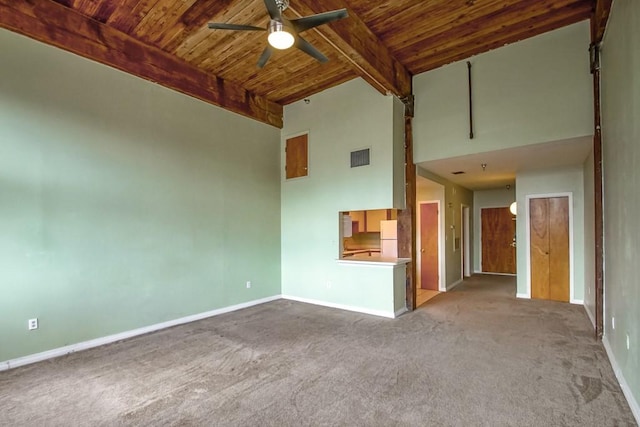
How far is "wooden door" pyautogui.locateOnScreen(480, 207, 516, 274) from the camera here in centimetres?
904

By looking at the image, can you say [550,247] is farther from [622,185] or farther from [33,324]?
[33,324]

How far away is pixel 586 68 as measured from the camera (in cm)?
392

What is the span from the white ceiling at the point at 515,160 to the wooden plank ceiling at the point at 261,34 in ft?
4.85

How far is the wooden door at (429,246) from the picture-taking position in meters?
7.21

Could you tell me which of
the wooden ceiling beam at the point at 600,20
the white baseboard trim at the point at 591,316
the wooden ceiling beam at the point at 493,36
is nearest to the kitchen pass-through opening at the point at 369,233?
the wooden ceiling beam at the point at 493,36

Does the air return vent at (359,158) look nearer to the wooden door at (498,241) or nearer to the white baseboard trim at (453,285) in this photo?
the white baseboard trim at (453,285)

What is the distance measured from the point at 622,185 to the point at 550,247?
390 cm

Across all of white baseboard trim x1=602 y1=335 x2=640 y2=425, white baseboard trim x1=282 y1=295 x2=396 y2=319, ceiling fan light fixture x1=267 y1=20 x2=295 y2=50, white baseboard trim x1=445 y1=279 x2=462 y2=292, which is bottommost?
white baseboard trim x1=445 y1=279 x2=462 y2=292

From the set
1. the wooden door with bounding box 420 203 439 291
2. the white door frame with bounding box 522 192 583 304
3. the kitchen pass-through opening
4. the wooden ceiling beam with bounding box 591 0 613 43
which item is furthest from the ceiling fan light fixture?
the white door frame with bounding box 522 192 583 304

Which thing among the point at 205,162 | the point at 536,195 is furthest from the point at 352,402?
the point at 536,195

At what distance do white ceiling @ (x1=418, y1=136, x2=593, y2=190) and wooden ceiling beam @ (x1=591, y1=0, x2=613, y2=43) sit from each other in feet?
3.80

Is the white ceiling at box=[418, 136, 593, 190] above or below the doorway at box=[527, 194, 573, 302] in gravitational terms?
above

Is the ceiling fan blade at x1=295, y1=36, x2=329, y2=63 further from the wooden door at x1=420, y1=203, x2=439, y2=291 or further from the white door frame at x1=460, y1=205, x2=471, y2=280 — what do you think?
the white door frame at x1=460, y1=205, x2=471, y2=280

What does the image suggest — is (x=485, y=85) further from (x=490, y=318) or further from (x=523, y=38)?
(x=490, y=318)
